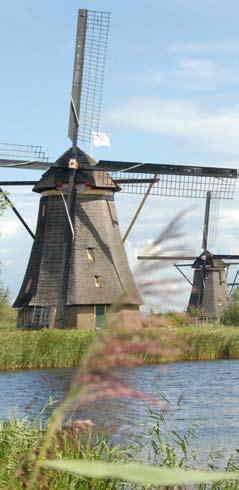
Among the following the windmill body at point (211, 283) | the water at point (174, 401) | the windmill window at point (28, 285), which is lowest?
the water at point (174, 401)

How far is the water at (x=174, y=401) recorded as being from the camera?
34.1ft

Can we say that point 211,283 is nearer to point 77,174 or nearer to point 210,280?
point 210,280

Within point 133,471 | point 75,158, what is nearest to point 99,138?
point 75,158

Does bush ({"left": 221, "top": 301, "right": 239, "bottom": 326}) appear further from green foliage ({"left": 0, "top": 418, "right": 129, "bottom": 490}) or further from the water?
green foliage ({"left": 0, "top": 418, "right": 129, "bottom": 490})

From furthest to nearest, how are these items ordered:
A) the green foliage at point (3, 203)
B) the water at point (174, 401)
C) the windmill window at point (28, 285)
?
the windmill window at point (28, 285)
the green foliage at point (3, 203)
the water at point (174, 401)

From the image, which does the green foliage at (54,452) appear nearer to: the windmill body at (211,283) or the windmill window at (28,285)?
the windmill window at (28,285)

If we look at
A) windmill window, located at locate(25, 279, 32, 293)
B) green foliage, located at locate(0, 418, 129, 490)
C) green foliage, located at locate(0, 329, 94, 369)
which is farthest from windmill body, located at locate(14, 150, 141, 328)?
green foliage, located at locate(0, 418, 129, 490)

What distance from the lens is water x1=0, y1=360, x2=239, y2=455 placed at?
1039 centimetres

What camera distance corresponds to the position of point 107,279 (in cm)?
2814

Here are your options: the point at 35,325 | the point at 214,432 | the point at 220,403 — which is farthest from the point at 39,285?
the point at 214,432

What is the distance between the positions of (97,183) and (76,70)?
12.4 feet

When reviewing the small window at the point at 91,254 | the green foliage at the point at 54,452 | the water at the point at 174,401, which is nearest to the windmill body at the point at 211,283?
the small window at the point at 91,254

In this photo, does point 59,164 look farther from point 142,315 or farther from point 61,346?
point 142,315

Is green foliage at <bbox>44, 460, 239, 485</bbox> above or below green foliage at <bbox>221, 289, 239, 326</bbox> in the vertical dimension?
below
